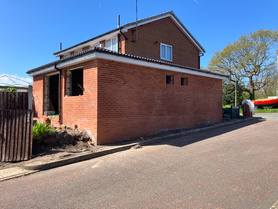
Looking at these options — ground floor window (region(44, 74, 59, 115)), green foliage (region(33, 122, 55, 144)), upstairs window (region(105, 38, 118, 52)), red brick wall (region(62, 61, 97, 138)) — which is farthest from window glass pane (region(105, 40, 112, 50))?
green foliage (region(33, 122, 55, 144))

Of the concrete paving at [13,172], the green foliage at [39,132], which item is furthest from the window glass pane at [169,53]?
the concrete paving at [13,172]

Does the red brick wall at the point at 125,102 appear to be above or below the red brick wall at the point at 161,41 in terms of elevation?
below

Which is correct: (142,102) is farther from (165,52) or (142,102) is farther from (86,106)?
(165,52)

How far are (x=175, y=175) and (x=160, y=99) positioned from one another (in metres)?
5.34

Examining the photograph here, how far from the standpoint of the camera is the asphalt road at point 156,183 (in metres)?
3.26

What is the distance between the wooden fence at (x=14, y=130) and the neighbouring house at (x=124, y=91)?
2170 millimetres

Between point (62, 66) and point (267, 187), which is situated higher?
point (62, 66)

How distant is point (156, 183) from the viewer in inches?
157

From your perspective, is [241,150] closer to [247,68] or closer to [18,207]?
[18,207]

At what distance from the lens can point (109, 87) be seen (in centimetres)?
739

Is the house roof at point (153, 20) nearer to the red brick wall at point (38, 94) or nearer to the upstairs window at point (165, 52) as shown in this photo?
the upstairs window at point (165, 52)

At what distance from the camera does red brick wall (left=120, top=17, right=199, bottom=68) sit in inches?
541

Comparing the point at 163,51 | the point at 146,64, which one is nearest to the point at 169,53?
the point at 163,51

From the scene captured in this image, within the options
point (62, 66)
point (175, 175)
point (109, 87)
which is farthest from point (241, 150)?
point (62, 66)
